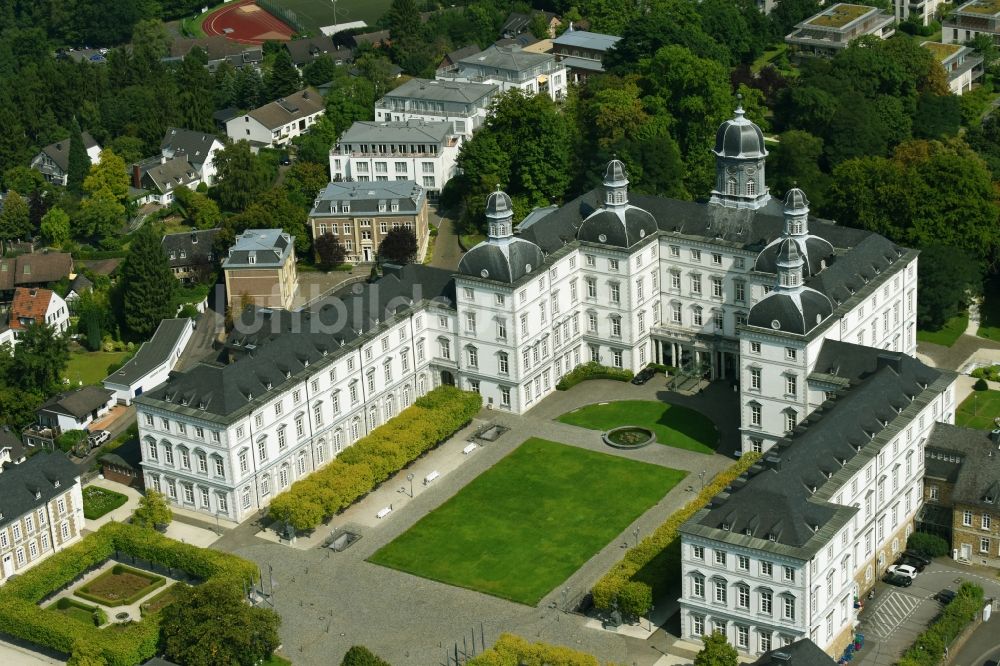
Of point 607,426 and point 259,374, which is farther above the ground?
point 259,374

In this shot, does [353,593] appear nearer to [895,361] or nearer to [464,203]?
[895,361]

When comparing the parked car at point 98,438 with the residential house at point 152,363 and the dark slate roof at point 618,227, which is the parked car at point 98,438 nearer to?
the residential house at point 152,363

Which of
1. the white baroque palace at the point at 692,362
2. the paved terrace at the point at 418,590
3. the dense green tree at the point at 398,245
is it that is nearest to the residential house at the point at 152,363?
the white baroque palace at the point at 692,362

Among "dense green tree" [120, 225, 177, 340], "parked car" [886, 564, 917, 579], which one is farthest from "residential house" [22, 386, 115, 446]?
"parked car" [886, 564, 917, 579]

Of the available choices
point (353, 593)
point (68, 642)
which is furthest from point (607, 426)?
point (68, 642)

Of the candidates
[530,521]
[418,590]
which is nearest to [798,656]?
[418,590]
